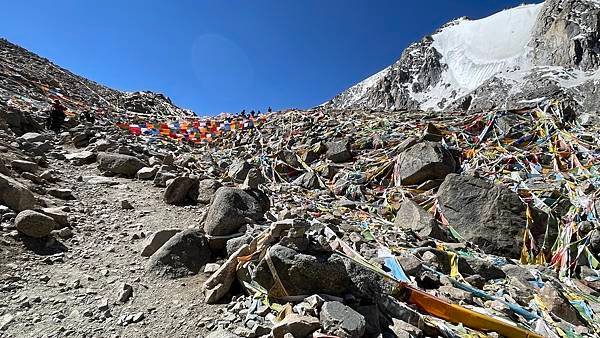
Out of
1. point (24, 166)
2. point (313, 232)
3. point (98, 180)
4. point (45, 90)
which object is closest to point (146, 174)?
point (98, 180)

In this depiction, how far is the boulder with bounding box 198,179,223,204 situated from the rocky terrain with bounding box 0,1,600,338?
5 cm

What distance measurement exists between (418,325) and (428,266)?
1.44 m

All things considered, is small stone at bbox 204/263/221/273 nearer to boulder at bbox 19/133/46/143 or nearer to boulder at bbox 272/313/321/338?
boulder at bbox 272/313/321/338

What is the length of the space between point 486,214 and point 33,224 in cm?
722

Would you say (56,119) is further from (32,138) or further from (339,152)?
(339,152)

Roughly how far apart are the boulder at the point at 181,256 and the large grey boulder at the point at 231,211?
280mm

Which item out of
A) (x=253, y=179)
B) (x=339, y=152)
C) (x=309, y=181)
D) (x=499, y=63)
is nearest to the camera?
(x=253, y=179)

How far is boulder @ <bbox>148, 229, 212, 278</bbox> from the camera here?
13.6 ft

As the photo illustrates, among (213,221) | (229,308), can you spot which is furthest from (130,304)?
(213,221)

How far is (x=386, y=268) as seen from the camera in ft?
13.9

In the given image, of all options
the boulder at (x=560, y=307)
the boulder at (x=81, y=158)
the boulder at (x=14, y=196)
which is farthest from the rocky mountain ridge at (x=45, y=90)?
the boulder at (x=560, y=307)

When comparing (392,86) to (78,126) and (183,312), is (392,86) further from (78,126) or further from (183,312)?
(183,312)

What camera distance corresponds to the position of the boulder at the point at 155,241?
457 cm

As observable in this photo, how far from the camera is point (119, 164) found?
25.2 ft
